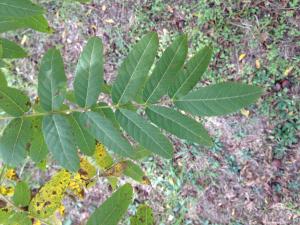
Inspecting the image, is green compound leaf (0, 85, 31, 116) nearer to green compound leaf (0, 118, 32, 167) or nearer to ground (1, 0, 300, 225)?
green compound leaf (0, 118, 32, 167)

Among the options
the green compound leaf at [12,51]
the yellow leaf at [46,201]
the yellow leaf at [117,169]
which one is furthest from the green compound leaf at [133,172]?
the green compound leaf at [12,51]

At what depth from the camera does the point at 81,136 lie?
174 cm

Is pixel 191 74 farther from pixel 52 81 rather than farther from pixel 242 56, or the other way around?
pixel 242 56

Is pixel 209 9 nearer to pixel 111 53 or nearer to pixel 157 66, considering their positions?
pixel 111 53

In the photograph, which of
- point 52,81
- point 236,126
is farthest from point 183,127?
point 236,126

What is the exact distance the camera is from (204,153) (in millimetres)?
3896

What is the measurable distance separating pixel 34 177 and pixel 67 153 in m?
3.30

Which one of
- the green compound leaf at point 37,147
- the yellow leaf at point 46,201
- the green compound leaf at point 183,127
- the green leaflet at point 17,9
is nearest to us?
the green leaflet at point 17,9

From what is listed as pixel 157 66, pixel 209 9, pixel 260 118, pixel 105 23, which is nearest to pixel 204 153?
pixel 260 118

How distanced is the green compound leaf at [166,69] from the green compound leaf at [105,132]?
0.20 metres

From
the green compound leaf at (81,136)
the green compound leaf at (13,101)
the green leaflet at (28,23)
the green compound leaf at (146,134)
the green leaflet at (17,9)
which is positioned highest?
the green leaflet at (17,9)

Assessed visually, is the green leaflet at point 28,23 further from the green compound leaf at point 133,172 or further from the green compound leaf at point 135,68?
the green compound leaf at point 133,172

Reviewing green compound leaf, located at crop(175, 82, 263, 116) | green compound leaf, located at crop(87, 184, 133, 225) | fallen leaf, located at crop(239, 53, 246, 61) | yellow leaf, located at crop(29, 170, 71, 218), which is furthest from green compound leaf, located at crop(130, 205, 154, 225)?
fallen leaf, located at crop(239, 53, 246, 61)

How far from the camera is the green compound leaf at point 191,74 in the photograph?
164 cm
